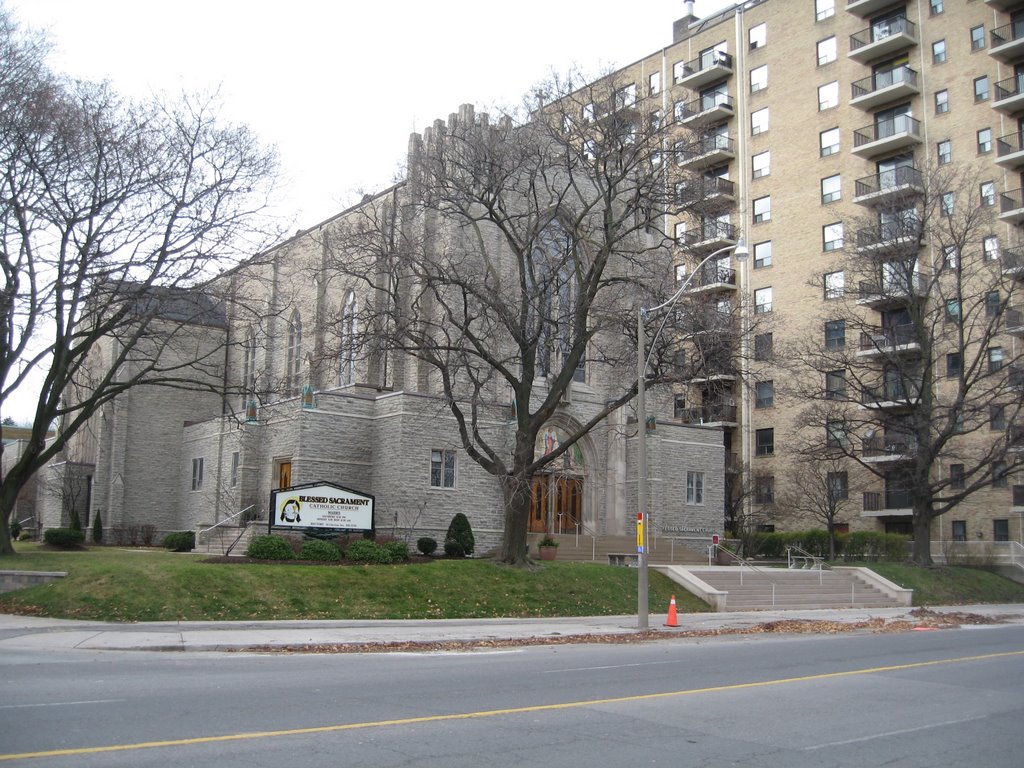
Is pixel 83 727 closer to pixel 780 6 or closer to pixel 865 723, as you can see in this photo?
pixel 865 723

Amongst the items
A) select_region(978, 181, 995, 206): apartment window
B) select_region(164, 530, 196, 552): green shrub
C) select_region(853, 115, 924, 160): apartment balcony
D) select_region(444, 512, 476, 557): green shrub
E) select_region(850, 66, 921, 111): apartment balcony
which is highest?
select_region(850, 66, 921, 111): apartment balcony

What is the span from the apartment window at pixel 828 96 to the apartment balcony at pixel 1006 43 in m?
8.95

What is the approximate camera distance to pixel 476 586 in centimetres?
2662

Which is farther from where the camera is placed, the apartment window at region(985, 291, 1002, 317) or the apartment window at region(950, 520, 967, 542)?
the apartment window at region(950, 520, 967, 542)

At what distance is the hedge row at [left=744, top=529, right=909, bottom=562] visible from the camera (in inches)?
1839

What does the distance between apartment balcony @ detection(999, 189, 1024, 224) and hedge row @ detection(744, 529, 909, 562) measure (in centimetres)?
1735

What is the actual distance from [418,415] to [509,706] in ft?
85.4

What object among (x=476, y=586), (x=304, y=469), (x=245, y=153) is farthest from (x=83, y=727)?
(x=304, y=469)

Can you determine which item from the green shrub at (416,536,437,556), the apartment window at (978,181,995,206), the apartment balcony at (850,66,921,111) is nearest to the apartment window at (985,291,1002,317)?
the apartment window at (978,181,995,206)

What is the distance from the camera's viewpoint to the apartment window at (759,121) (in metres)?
61.3

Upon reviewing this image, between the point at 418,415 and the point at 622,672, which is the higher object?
the point at 418,415

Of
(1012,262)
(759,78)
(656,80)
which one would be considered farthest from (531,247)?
(656,80)

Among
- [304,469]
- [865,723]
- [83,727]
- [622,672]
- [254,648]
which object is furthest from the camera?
[304,469]

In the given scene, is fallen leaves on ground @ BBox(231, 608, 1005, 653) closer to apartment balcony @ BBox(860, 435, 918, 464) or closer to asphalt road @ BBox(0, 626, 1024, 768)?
asphalt road @ BBox(0, 626, 1024, 768)
